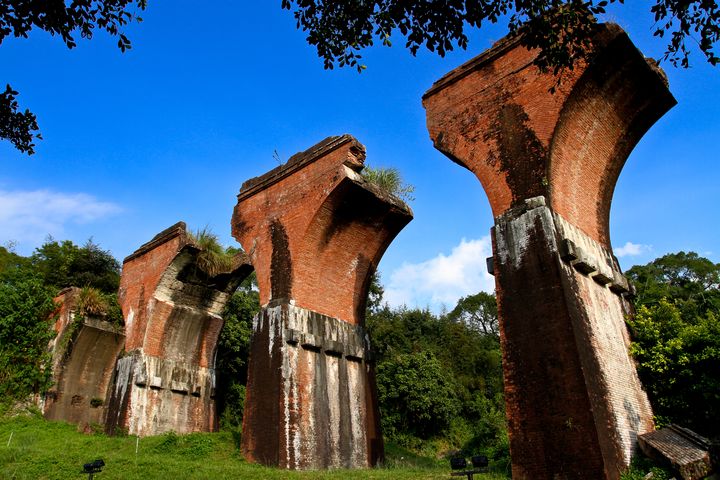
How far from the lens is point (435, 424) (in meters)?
22.2

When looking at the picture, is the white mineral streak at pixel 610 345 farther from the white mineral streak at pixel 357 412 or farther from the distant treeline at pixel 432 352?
the white mineral streak at pixel 357 412

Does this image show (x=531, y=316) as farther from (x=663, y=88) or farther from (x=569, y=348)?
(x=663, y=88)

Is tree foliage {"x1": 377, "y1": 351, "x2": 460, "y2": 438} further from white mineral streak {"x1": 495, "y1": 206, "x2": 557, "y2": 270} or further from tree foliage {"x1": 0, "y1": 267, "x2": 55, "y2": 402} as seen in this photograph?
white mineral streak {"x1": 495, "y1": 206, "x2": 557, "y2": 270}

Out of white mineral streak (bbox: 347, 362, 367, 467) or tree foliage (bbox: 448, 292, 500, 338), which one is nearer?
white mineral streak (bbox: 347, 362, 367, 467)

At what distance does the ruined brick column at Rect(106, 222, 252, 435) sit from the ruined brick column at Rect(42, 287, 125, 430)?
139 centimetres

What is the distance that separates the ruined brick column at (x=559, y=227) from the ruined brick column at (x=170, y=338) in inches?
316

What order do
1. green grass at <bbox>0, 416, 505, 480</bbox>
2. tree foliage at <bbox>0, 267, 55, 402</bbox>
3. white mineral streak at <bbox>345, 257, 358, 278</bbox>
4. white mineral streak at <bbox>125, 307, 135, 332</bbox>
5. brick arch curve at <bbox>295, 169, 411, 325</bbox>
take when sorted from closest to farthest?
green grass at <bbox>0, 416, 505, 480</bbox>
brick arch curve at <bbox>295, 169, 411, 325</bbox>
white mineral streak at <bbox>345, 257, 358, 278</bbox>
white mineral streak at <bbox>125, 307, 135, 332</bbox>
tree foliage at <bbox>0, 267, 55, 402</bbox>

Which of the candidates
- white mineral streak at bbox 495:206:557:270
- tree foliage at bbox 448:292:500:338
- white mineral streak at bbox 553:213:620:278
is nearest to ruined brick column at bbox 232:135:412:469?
white mineral streak at bbox 495:206:557:270

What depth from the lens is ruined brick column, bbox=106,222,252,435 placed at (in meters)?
14.3

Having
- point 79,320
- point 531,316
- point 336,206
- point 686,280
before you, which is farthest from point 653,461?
point 686,280

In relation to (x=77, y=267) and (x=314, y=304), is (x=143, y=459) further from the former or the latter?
(x=77, y=267)

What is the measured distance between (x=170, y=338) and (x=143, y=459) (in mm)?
5358

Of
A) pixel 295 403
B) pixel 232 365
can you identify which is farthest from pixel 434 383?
pixel 295 403

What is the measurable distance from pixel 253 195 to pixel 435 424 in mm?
13075
